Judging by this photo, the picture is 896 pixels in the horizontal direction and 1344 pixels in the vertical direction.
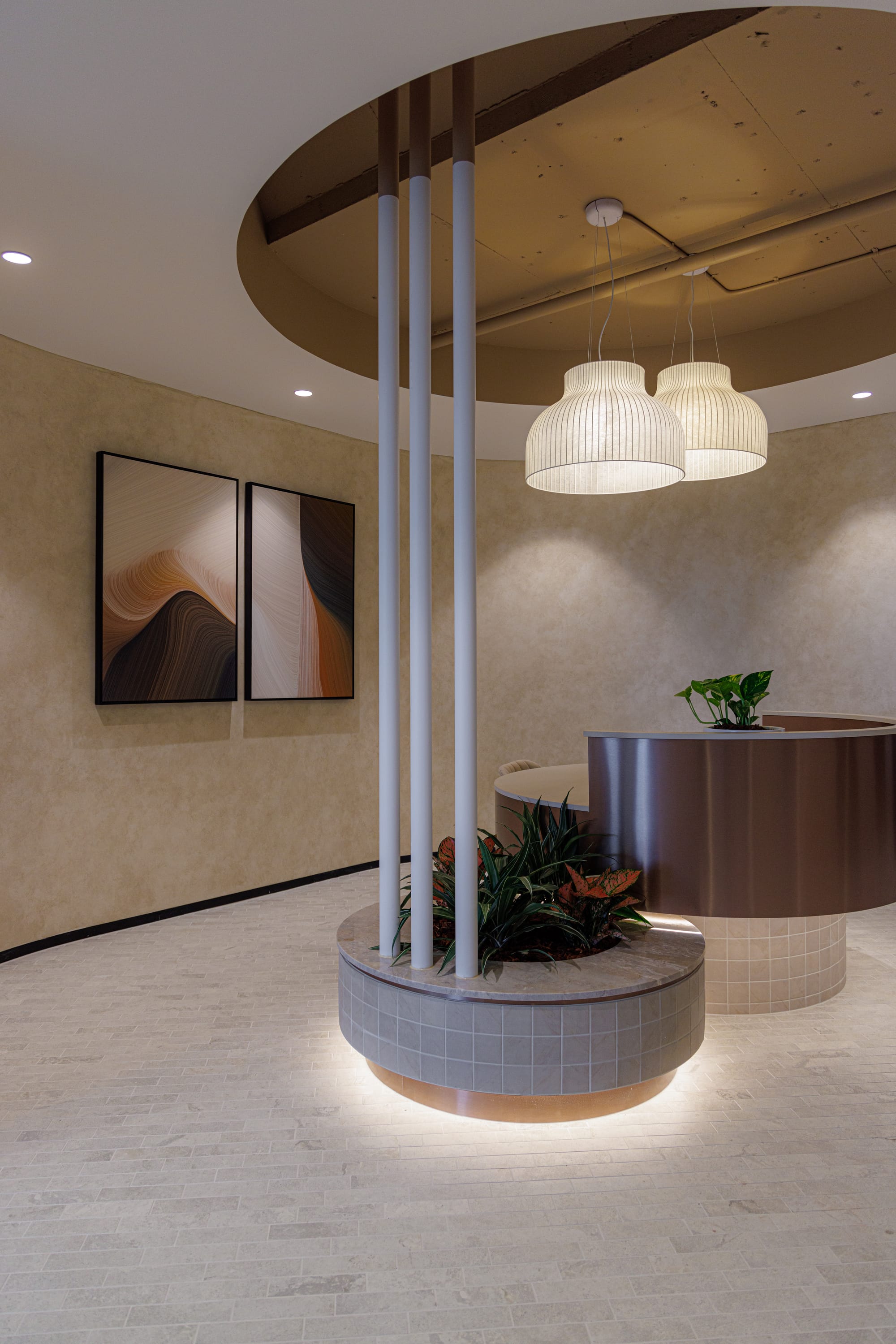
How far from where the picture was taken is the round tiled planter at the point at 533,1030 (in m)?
2.36

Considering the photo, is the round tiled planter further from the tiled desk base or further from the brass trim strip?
the tiled desk base

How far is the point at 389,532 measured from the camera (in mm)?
2727

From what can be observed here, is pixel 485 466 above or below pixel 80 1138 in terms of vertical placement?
above

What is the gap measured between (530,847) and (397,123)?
8.00ft

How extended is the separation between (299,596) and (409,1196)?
3.67 meters

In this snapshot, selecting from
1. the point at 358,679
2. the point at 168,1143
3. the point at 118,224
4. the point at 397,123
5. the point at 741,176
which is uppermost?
the point at 741,176

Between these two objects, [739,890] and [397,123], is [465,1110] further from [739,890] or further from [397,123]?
[397,123]

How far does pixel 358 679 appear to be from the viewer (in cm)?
563

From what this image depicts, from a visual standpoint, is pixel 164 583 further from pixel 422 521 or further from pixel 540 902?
pixel 540 902

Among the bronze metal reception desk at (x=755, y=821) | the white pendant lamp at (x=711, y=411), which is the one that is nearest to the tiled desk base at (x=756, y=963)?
the bronze metal reception desk at (x=755, y=821)

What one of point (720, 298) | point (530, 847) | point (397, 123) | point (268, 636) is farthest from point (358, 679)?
point (397, 123)

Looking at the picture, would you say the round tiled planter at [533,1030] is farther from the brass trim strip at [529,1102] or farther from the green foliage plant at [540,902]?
the green foliage plant at [540,902]

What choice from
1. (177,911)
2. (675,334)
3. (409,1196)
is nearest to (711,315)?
(675,334)

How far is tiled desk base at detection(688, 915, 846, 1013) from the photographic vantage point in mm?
3266
